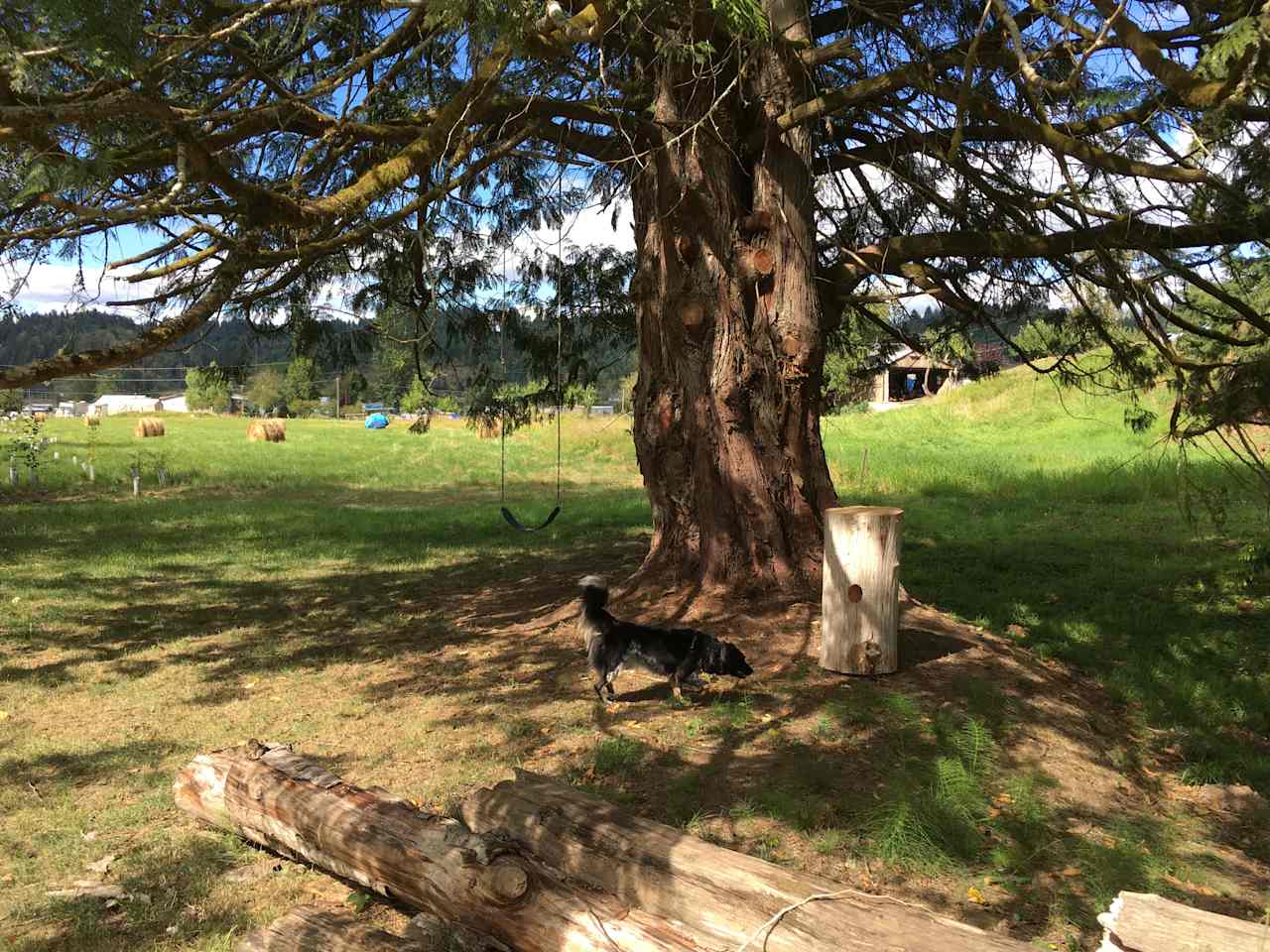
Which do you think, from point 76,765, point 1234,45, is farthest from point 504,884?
point 1234,45

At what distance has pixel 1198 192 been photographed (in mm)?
6328

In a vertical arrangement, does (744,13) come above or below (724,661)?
above

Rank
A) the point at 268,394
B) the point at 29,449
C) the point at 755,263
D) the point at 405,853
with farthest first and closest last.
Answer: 1. the point at 268,394
2. the point at 29,449
3. the point at 755,263
4. the point at 405,853

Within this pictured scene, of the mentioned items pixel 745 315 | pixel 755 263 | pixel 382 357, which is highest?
pixel 755 263

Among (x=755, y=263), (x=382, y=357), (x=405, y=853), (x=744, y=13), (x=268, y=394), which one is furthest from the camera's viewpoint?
(x=268, y=394)

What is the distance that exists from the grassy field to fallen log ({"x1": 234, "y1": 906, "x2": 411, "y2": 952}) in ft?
1.59

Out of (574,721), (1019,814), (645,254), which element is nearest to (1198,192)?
(645,254)

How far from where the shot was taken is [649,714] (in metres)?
5.65

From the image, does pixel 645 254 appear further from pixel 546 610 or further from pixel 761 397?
pixel 546 610

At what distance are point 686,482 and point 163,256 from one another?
4304 mm

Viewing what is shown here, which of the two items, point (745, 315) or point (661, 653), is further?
point (745, 315)

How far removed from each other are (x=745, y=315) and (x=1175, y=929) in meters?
5.27

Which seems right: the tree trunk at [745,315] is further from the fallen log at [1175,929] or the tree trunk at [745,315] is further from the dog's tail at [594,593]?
the fallen log at [1175,929]

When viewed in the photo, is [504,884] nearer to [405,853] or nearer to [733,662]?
[405,853]
